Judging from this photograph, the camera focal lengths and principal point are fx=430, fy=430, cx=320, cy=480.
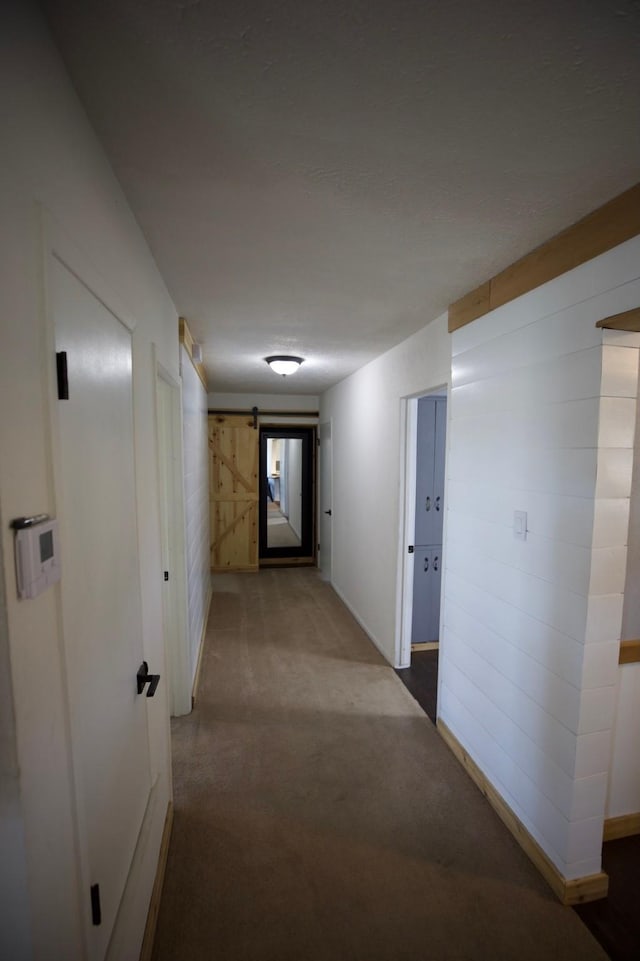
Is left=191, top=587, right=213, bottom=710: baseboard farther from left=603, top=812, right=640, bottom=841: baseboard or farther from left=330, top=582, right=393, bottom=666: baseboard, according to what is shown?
left=603, top=812, right=640, bottom=841: baseboard

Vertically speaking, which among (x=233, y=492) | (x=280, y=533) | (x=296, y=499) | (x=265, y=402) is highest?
(x=265, y=402)

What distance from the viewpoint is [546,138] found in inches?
42.1

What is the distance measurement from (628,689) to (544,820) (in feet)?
2.01

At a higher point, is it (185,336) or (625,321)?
(185,336)

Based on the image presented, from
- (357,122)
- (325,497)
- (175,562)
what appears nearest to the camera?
(357,122)

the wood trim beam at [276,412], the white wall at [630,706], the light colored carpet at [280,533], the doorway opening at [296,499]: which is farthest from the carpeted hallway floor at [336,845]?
the light colored carpet at [280,533]

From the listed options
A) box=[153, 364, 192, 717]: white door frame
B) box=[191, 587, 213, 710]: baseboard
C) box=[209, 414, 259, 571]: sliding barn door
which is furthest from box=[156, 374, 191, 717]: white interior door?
box=[209, 414, 259, 571]: sliding barn door

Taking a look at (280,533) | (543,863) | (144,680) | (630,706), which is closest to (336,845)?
(543,863)

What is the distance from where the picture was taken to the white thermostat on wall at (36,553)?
0.63 m

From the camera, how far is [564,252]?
5.12 feet

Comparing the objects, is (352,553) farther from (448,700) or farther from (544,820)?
(544,820)

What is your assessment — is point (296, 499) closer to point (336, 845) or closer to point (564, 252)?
point (336, 845)

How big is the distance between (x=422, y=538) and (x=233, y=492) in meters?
3.17

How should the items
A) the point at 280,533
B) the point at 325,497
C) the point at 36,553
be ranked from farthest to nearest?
the point at 280,533 → the point at 325,497 → the point at 36,553
